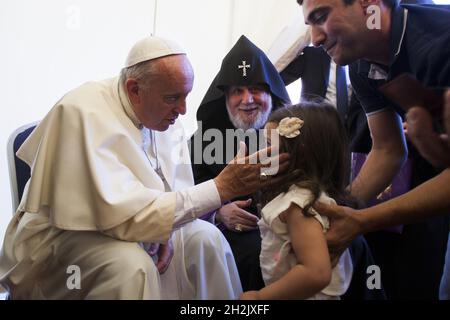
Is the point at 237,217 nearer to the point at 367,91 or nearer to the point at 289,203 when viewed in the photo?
the point at 367,91

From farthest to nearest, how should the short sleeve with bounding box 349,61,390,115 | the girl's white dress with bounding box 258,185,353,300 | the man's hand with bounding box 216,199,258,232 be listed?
the man's hand with bounding box 216,199,258,232
the short sleeve with bounding box 349,61,390,115
the girl's white dress with bounding box 258,185,353,300

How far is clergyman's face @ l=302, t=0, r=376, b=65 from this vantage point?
2.29 m

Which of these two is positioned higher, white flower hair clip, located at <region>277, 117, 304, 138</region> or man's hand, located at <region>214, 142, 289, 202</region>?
white flower hair clip, located at <region>277, 117, 304, 138</region>

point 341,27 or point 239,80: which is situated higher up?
point 341,27

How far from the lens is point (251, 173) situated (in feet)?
6.48

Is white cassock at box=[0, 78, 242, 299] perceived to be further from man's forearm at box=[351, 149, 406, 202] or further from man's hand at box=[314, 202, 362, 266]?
man's forearm at box=[351, 149, 406, 202]

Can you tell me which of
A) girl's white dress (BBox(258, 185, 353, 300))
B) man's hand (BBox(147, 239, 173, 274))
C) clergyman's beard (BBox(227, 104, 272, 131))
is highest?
clergyman's beard (BBox(227, 104, 272, 131))

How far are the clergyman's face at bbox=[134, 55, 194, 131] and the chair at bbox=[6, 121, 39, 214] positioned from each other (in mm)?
800

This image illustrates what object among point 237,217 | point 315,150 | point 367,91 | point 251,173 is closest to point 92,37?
point 237,217

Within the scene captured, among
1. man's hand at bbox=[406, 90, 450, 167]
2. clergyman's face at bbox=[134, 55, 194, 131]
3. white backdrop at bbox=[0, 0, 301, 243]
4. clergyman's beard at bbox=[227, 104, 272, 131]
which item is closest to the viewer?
man's hand at bbox=[406, 90, 450, 167]

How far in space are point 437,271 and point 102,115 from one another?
193cm

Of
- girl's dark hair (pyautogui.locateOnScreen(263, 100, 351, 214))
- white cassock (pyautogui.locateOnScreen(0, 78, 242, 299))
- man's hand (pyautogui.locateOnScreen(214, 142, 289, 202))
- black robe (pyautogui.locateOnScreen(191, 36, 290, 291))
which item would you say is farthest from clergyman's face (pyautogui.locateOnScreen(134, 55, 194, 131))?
black robe (pyautogui.locateOnScreen(191, 36, 290, 291))

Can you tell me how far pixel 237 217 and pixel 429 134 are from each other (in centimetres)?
133
